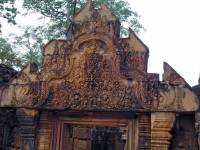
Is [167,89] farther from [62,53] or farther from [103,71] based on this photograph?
[62,53]

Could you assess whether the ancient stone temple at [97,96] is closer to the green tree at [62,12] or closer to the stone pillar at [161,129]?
the stone pillar at [161,129]

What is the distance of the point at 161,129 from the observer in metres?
5.66

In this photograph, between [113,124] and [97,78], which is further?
[113,124]

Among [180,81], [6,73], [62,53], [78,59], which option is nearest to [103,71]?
[78,59]

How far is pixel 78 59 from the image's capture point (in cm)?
638

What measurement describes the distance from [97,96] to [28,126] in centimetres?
168

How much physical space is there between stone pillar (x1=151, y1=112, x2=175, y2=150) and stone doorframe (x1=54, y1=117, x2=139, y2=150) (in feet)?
1.51

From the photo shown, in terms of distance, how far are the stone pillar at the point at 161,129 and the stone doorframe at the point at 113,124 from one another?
460 mm

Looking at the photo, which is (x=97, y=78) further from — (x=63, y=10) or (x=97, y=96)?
(x=63, y=10)

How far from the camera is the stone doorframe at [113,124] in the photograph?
20.1ft

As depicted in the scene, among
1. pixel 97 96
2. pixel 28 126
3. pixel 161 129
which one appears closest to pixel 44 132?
pixel 28 126

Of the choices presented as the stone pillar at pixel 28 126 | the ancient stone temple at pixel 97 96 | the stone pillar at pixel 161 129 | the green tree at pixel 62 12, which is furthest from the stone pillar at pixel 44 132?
the green tree at pixel 62 12

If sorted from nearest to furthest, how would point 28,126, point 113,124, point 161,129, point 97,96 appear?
1. point 161,129
2. point 97,96
3. point 113,124
4. point 28,126

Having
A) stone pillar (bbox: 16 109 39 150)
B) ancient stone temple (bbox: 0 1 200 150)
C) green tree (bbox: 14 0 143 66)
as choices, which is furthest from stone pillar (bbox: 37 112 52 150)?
green tree (bbox: 14 0 143 66)
